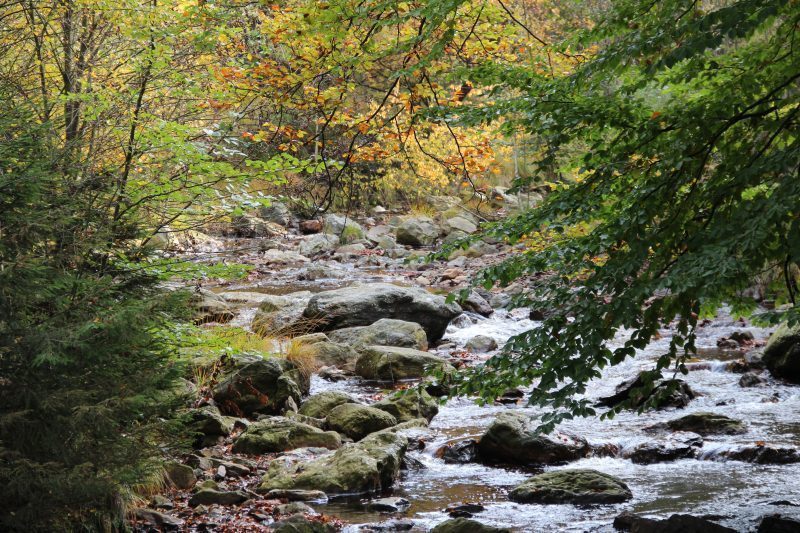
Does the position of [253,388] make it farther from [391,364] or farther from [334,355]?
[334,355]

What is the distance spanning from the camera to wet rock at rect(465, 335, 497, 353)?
1441 centimetres

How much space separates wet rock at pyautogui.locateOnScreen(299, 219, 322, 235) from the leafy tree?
22.5 metres

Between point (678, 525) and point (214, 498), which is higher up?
point (214, 498)

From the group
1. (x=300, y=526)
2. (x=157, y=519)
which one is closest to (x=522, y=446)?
(x=300, y=526)

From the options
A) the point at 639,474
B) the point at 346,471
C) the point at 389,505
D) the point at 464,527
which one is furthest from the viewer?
the point at 639,474

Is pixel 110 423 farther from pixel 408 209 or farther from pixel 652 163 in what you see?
pixel 408 209

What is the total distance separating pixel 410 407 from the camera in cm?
1030

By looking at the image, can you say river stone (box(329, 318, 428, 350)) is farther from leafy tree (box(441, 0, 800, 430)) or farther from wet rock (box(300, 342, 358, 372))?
leafy tree (box(441, 0, 800, 430))

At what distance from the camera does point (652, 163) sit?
510cm

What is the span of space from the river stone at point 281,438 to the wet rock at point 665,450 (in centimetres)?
341

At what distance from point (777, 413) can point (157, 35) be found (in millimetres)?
8494

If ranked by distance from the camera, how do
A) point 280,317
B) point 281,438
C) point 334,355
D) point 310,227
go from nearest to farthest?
1. point 281,438
2. point 334,355
3. point 280,317
4. point 310,227

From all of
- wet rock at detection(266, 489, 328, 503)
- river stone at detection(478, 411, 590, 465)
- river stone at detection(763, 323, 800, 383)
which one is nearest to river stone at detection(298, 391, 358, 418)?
river stone at detection(478, 411, 590, 465)

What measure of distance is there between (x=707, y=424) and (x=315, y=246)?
56.9 feet
